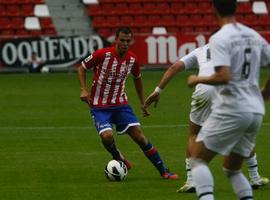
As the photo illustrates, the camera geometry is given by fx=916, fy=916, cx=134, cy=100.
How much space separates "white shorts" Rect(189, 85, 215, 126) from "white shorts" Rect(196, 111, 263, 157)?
6.95ft

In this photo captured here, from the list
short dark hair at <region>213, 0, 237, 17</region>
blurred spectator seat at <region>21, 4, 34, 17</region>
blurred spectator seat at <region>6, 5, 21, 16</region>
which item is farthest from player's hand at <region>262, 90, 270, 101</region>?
blurred spectator seat at <region>6, 5, 21, 16</region>

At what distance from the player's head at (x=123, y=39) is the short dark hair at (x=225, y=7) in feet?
11.4

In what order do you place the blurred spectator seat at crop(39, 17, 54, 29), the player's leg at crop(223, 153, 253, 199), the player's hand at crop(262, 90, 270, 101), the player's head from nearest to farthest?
the player's leg at crop(223, 153, 253, 199), the player's hand at crop(262, 90, 270, 101), the player's head, the blurred spectator seat at crop(39, 17, 54, 29)

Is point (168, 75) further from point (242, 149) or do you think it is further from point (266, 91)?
point (242, 149)

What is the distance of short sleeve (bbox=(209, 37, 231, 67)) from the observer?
26.5 feet

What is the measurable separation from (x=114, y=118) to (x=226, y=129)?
13.7 feet

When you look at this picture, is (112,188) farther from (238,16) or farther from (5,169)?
(238,16)

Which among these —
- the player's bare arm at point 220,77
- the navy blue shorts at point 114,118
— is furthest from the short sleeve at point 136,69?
the player's bare arm at point 220,77

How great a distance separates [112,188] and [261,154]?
358 cm

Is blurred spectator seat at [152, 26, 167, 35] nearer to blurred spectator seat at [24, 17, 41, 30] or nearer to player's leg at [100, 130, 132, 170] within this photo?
blurred spectator seat at [24, 17, 41, 30]

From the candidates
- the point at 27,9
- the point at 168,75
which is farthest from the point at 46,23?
the point at 168,75

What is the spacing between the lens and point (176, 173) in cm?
1241

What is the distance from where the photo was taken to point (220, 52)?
26.6 ft

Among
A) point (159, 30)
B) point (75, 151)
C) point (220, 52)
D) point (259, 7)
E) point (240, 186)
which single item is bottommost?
point (159, 30)
